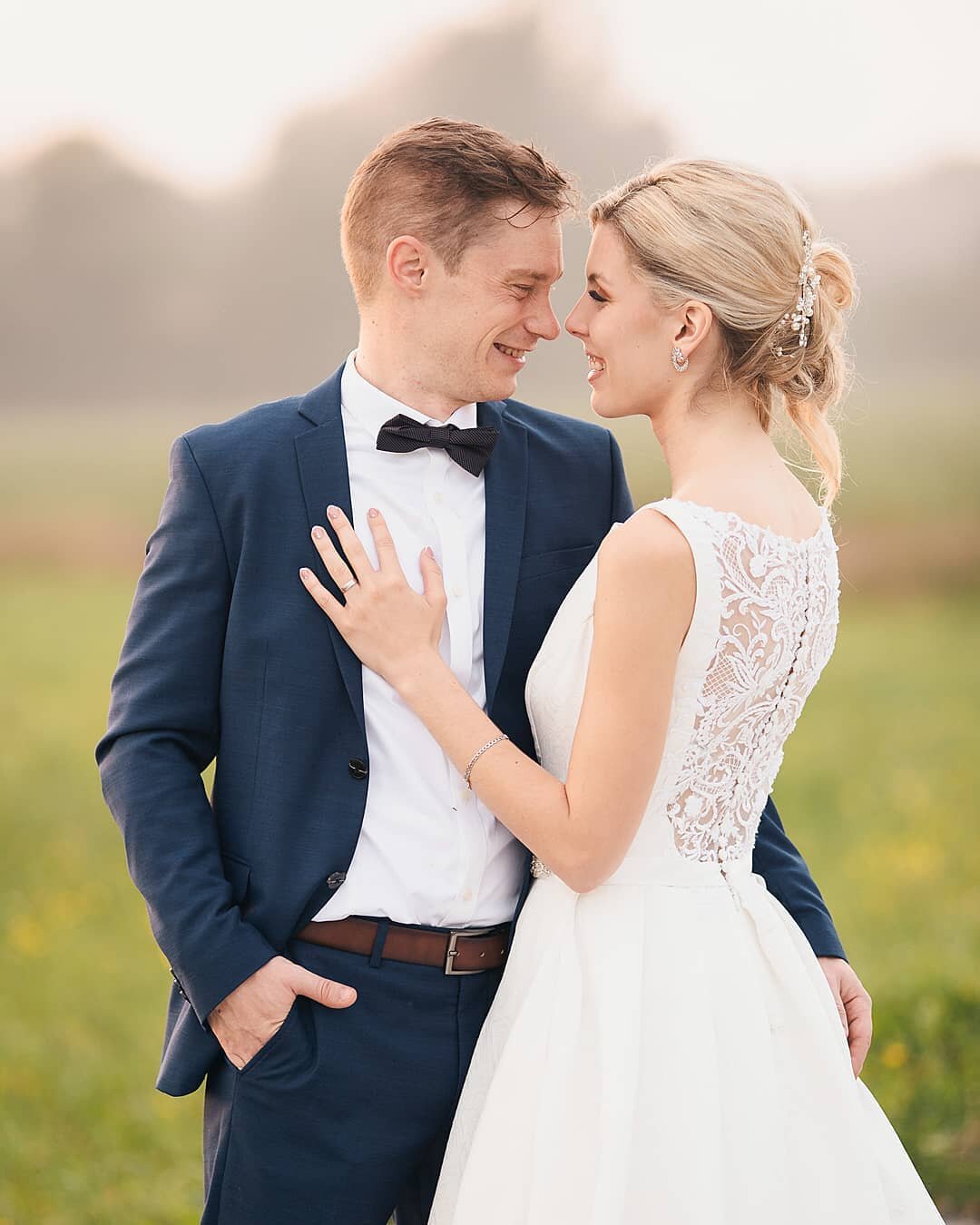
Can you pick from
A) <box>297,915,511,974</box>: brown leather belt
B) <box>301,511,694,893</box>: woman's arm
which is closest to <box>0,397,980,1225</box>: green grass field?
<box>297,915,511,974</box>: brown leather belt

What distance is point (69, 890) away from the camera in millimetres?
6109

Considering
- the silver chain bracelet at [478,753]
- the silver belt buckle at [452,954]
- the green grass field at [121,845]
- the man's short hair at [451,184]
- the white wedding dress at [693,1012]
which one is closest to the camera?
the white wedding dress at [693,1012]

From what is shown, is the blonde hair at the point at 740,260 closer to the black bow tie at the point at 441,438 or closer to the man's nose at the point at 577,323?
the man's nose at the point at 577,323

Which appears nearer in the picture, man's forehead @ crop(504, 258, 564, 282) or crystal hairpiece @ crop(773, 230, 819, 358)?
crystal hairpiece @ crop(773, 230, 819, 358)

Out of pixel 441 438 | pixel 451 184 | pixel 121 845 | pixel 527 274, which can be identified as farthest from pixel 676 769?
pixel 121 845

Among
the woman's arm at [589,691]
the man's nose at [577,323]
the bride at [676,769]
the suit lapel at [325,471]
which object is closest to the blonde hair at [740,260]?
the bride at [676,769]

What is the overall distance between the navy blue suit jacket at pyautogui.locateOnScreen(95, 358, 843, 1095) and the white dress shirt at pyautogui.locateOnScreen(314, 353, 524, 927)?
5 cm

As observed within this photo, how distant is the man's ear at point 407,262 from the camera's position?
7.30 ft

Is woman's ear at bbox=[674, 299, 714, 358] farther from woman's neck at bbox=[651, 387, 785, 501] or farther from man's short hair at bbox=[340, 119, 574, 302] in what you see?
man's short hair at bbox=[340, 119, 574, 302]

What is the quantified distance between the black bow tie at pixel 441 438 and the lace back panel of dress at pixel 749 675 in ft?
1.52

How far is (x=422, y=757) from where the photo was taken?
210cm

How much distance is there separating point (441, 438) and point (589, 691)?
21.4 inches

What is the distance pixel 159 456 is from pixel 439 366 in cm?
697

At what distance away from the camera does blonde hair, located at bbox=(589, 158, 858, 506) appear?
199 cm
